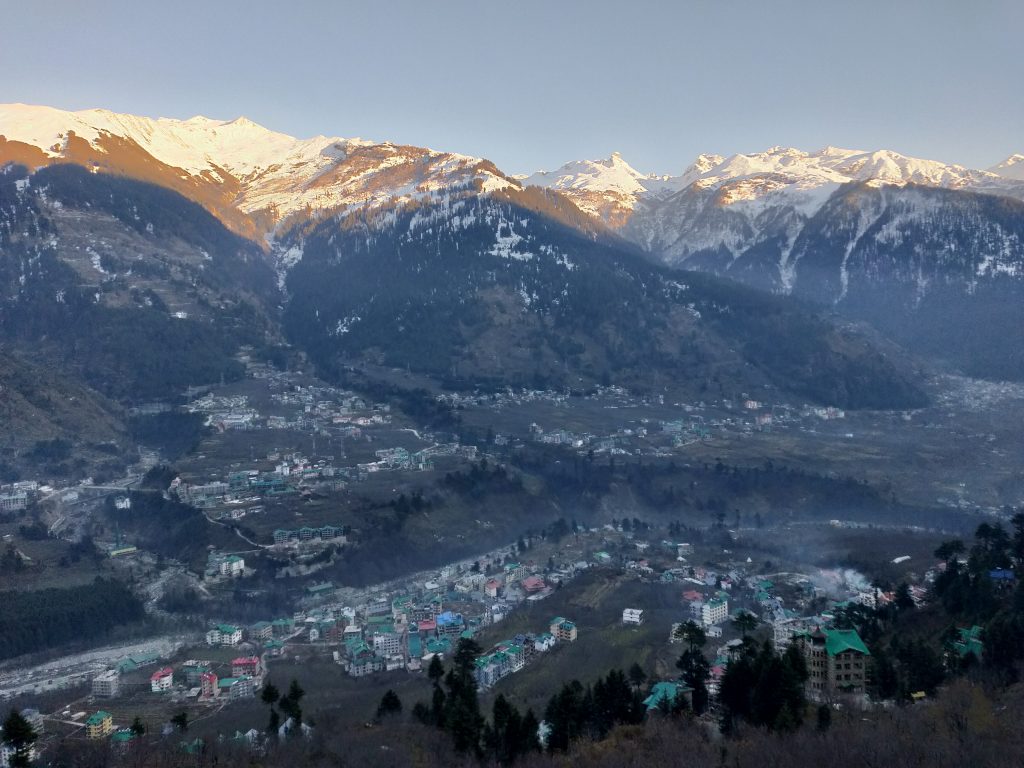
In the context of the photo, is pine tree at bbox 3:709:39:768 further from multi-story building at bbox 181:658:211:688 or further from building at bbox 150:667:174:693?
multi-story building at bbox 181:658:211:688

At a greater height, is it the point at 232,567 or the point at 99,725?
the point at 232,567

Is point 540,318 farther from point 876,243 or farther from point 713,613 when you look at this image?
point 876,243

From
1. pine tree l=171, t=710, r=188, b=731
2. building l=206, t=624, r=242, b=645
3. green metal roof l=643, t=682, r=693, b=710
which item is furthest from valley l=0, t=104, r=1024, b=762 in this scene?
pine tree l=171, t=710, r=188, b=731

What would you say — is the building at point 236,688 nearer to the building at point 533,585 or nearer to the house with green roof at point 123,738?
the house with green roof at point 123,738

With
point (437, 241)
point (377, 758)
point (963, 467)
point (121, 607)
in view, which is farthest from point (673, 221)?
point (377, 758)

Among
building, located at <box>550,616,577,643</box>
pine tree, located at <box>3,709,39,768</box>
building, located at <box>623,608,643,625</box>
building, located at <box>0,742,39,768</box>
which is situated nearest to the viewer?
pine tree, located at <box>3,709,39,768</box>

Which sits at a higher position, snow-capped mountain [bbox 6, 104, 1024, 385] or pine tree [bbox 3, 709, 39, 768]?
snow-capped mountain [bbox 6, 104, 1024, 385]

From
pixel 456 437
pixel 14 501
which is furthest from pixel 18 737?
pixel 456 437
